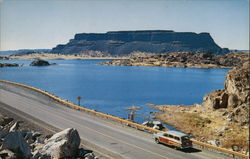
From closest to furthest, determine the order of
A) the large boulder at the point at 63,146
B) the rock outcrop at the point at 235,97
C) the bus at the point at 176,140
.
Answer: the large boulder at the point at 63,146, the bus at the point at 176,140, the rock outcrop at the point at 235,97

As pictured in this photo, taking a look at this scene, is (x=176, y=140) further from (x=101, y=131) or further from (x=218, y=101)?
(x=218, y=101)

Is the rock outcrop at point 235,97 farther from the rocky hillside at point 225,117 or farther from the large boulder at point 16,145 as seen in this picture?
the large boulder at point 16,145

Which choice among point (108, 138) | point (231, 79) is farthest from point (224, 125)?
point (108, 138)

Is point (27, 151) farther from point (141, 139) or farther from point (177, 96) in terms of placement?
point (177, 96)

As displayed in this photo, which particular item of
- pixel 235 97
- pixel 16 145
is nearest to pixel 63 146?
pixel 16 145

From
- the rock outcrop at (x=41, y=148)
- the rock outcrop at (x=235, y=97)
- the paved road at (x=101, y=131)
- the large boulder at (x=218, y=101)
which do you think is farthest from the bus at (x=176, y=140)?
the large boulder at (x=218, y=101)

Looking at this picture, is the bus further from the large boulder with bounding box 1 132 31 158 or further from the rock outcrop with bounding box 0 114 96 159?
the large boulder with bounding box 1 132 31 158
